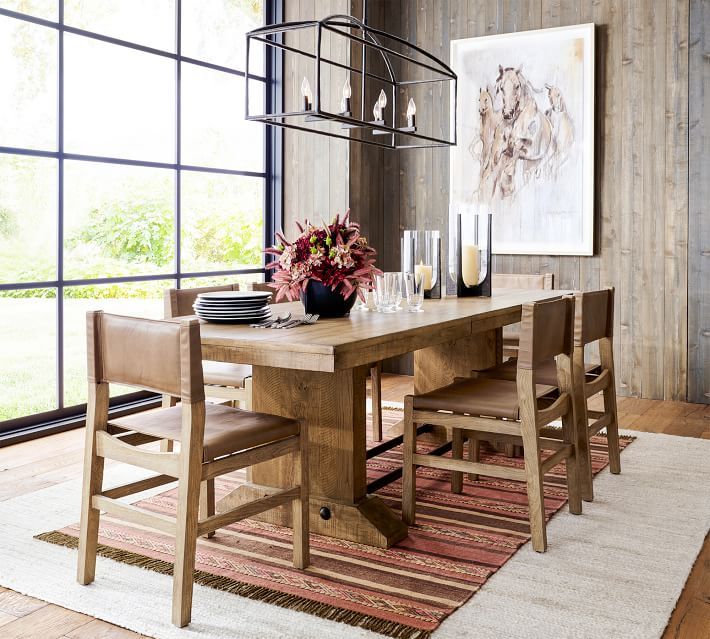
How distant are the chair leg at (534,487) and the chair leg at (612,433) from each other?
89cm

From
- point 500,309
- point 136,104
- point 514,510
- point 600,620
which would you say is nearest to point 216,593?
point 600,620

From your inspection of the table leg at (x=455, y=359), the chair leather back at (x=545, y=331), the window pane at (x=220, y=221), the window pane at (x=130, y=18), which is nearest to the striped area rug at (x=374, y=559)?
the chair leather back at (x=545, y=331)

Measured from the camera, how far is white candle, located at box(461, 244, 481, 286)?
3.65 meters

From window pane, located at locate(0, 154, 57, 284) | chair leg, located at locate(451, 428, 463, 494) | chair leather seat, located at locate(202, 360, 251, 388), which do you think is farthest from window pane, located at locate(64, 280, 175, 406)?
chair leg, located at locate(451, 428, 463, 494)

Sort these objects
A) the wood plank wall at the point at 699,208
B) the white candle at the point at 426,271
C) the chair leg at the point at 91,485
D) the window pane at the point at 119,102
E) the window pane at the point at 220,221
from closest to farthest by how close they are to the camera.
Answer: the chair leg at the point at 91,485
the white candle at the point at 426,271
the window pane at the point at 119,102
the wood plank wall at the point at 699,208
the window pane at the point at 220,221

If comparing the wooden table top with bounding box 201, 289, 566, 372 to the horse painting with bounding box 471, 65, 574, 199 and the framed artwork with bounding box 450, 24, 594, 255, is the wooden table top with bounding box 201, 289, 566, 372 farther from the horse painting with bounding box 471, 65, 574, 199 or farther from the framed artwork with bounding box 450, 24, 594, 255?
the horse painting with bounding box 471, 65, 574, 199

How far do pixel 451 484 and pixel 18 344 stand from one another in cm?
359

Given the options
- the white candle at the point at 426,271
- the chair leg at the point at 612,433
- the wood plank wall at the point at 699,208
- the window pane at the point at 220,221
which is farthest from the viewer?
the window pane at the point at 220,221

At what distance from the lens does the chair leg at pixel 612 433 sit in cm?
336

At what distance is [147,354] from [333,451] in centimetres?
82

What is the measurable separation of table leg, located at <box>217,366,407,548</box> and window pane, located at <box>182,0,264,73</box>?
2848 mm

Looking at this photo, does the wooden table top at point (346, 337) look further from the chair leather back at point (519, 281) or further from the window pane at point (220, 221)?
the window pane at point (220, 221)

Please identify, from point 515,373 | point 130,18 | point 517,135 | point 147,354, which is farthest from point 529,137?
point 147,354

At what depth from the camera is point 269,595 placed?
2.23 metres
